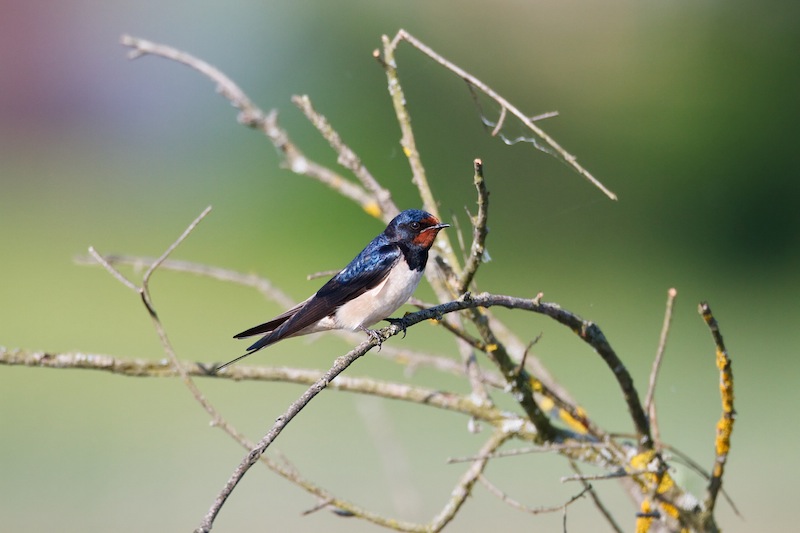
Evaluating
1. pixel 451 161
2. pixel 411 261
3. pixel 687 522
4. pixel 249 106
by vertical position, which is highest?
pixel 451 161

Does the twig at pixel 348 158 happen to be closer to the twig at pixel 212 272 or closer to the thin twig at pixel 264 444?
the twig at pixel 212 272

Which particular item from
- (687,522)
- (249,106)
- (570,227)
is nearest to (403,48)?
(570,227)

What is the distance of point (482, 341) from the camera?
44.7 inches

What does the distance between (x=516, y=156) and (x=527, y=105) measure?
0.57 m

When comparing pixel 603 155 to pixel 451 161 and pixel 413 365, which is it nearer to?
pixel 451 161

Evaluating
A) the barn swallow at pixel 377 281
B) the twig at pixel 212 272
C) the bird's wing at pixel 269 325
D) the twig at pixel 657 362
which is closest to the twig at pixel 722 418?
the twig at pixel 657 362

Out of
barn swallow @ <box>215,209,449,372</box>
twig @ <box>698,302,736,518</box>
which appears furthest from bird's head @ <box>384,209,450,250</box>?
twig @ <box>698,302,736,518</box>

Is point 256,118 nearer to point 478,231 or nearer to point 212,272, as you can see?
point 212,272

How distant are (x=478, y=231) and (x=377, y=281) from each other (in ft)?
0.95

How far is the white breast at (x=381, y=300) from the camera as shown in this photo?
1162 millimetres

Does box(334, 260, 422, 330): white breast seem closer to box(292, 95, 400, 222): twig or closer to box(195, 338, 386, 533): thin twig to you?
box(292, 95, 400, 222): twig

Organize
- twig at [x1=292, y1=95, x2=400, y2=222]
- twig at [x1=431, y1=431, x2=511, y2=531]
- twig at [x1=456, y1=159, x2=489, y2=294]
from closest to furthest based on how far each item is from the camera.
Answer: twig at [x1=456, y1=159, x2=489, y2=294] → twig at [x1=431, y1=431, x2=511, y2=531] → twig at [x1=292, y1=95, x2=400, y2=222]

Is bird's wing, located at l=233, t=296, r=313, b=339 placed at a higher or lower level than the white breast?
lower

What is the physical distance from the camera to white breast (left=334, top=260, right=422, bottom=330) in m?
1.16
